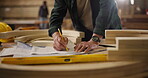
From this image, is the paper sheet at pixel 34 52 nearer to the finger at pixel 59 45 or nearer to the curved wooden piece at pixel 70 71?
the finger at pixel 59 45

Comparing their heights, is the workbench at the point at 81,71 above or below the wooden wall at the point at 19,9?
below

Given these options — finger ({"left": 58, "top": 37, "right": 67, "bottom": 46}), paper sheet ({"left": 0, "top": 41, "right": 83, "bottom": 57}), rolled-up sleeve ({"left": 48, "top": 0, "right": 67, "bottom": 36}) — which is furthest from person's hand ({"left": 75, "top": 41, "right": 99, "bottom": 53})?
rolled-up sleeve ({"left": 48, "top": 0, "right": 67, "bottom": 36})

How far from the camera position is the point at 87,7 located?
2527 millimetres

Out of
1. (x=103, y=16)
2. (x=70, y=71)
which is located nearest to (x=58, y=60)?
(x=70, y=71)

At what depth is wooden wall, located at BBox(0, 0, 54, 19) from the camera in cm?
1588

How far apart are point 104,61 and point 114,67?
0.59 ft

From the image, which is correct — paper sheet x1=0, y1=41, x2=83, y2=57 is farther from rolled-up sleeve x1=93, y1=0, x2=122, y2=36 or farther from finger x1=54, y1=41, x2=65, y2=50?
rolled-up sleeve x1=93, y1=0, x2=122, y2=36

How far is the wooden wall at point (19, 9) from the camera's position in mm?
15875

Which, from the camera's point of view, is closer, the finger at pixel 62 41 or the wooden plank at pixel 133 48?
the wooden plank at pixel 133 48

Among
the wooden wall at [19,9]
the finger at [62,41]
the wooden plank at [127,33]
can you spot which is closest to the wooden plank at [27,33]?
the finger at [62,41]

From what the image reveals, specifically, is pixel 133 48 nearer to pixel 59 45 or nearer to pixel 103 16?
pixel 59 45

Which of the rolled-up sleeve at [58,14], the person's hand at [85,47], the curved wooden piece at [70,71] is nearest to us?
the curved wooden piece at [70,71]

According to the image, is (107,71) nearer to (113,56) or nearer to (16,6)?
(113,56)

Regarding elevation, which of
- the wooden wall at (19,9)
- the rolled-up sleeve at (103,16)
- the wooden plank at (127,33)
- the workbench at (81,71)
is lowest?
the workbench at (81,71)
